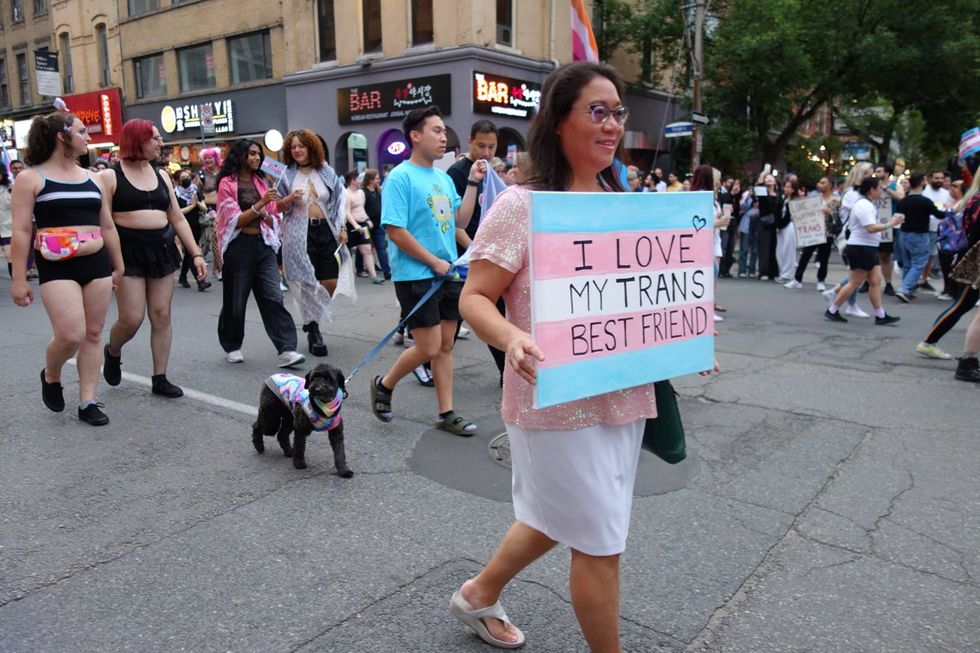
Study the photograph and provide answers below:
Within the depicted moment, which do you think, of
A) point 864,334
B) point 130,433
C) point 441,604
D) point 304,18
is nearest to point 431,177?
point 130,433

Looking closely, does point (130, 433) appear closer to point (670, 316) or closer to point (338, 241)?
point (338, 241)

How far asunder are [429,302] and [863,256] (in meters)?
6.12

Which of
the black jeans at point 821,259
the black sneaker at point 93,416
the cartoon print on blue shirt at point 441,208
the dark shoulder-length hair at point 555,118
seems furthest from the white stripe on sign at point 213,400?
the black jeans at point 821,259

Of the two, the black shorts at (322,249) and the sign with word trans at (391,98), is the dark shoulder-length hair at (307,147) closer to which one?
the black shorts at (322,249)

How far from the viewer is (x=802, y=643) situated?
2.52m

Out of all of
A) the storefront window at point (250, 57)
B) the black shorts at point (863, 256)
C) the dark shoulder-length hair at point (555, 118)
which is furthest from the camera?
the storefront window at point (250, 57)

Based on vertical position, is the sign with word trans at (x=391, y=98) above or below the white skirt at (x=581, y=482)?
above

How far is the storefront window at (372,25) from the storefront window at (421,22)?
4.10ft

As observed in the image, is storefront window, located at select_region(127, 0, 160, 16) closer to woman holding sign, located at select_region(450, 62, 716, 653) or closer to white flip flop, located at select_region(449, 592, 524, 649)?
woman holding sign, located at select_region(450, 62, 716, 653)

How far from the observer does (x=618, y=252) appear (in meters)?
2.05

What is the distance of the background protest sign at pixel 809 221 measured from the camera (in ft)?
39.1

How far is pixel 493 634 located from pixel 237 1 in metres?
25.9

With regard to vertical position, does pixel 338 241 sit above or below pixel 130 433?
above

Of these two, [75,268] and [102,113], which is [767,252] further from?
[102,113]
